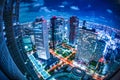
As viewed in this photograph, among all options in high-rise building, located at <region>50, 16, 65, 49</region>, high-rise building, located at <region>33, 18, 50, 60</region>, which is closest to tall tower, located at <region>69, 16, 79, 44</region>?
high-rise building, located at <region>50, 16, 65, 49</region>

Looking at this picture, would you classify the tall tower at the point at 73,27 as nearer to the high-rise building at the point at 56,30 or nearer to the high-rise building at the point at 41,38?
the high-rise building at the point at 56,30

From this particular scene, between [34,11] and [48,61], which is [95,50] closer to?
[48,61]

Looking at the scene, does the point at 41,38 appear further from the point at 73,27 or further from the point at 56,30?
the point at 73,27

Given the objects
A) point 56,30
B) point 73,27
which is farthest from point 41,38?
point 73,27

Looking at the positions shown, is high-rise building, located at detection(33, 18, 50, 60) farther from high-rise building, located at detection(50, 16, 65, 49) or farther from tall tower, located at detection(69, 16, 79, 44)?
tall tower, located at detection(69, 16, 79, 44)
